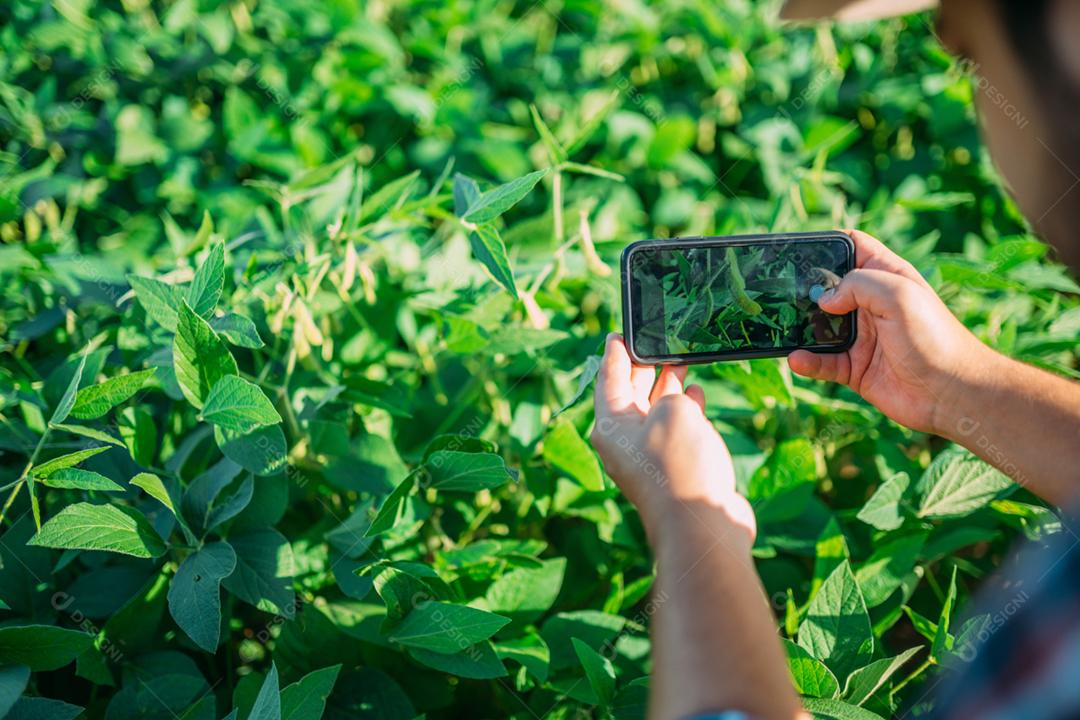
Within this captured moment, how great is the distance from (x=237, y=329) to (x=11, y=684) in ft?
1.23

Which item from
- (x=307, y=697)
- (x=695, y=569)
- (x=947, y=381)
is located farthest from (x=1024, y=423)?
(x=307, y=697)

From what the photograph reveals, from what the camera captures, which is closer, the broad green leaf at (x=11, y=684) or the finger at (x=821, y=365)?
the broad green leaf at (x=11, y=684)

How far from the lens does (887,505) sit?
967 mm

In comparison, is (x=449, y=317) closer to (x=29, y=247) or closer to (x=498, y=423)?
(x=498, y=423)

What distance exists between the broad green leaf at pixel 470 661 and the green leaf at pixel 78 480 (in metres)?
0.33

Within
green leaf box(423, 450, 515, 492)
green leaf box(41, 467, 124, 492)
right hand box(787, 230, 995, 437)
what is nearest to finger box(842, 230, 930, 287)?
right hand box(787, 230, 995, 437)

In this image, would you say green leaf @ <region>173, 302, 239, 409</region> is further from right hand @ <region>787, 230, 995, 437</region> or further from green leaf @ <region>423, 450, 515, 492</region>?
right hand @ <region>787, 230, 995, 437</region>

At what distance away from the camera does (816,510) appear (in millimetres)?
1096

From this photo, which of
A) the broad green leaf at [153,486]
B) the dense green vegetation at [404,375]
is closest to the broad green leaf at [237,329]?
the dense green vegetation at [404,375]

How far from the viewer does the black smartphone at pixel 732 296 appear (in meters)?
0.89

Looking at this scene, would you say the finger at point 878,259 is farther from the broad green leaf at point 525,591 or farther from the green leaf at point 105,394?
the green leaf at point 105,394

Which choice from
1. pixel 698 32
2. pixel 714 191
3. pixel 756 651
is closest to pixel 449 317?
pixel 756 651

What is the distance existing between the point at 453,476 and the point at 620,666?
1.01ft

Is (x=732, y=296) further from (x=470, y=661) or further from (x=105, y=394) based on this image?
(x=105, y=394)
